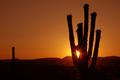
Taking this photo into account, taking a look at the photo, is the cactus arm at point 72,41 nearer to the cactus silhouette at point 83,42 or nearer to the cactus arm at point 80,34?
the cactus silhouette at point 83,42

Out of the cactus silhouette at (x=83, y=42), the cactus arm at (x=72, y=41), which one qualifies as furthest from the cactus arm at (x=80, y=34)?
the cactus arm at (x=72, y=41)

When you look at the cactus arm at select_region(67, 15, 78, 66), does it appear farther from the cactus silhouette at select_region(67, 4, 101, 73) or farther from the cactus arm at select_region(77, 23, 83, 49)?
the cactus arm at select_region(77, 23, 83, 49)

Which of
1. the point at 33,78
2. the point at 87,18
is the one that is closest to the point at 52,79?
the point at 33,78

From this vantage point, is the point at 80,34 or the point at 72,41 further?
the point at 72,41

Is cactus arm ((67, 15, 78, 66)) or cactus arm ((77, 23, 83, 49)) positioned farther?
cactus arm ((67, 15, 78, 66))

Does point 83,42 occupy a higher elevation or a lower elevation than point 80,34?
lower

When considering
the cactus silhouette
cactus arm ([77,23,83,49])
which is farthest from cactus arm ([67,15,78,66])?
cactus arm ([77,23,83,49])

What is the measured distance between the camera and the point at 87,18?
54.0 ft

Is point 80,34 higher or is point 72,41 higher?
point 80,34

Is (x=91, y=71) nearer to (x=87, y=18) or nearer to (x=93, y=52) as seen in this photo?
(x=93, y=52)

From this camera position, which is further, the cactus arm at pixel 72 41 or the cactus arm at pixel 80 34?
the cactus arm at pixel 72 41

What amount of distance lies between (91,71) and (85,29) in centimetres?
248

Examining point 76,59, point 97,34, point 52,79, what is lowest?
point 52,79

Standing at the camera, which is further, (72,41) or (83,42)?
(72,41)
